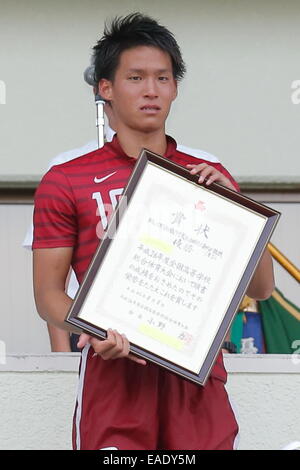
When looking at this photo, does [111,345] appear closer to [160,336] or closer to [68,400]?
[160,336]

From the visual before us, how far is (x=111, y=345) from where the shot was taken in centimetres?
389

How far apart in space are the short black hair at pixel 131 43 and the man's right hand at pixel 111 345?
0.80 meters

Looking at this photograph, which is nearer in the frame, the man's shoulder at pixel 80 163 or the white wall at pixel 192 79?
the man's shoulder at pixel 80 163

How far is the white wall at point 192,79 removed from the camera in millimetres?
7117

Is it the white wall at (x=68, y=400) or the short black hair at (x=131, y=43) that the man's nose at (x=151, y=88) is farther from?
the white wall at (x=68, y=400)

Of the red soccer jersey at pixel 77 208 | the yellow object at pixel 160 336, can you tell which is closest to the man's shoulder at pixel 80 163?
the red soccer jersey at pixel 77 208

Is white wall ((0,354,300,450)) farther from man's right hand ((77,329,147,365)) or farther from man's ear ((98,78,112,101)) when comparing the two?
man's right hand ((77,329,147,365))

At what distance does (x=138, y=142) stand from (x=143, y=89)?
15 centimetres

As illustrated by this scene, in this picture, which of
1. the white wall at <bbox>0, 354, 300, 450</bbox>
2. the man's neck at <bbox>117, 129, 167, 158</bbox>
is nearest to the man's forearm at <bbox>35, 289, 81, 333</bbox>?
the man's neck at <bbox>117, 129, 167, 158</bbox>

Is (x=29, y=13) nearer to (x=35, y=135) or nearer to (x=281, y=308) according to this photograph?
(x=35, y=135)

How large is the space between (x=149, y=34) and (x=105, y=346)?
3.09 feet

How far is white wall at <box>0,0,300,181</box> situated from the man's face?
280 centimetres

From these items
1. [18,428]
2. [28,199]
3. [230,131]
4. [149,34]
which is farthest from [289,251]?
[149,34]

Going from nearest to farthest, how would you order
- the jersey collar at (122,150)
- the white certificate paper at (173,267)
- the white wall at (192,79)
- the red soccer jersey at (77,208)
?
the white certificate paper at (173,267)
the red soccer jersey at (77,208)
the jersey collar at (122,150)
the white wall at (192,79)
